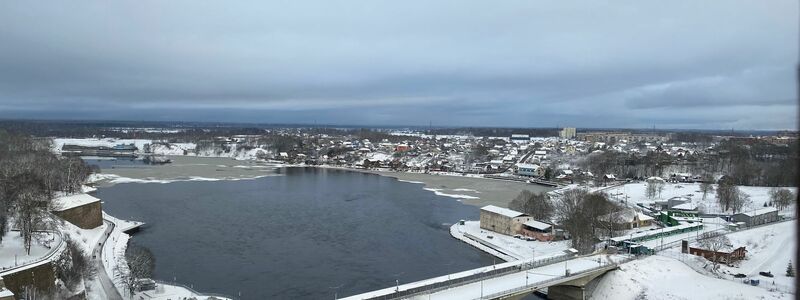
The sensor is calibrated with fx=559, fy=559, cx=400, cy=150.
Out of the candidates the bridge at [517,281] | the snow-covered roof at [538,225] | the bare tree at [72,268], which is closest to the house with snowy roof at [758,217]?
the snow-covered roof at [538,225]

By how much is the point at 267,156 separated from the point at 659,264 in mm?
30936

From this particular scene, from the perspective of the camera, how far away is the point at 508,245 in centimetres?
1208

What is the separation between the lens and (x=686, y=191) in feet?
63.9

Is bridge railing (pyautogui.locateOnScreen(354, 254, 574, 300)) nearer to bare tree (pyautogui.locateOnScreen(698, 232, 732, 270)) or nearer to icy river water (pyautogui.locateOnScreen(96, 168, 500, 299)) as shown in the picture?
icy river water (pyautogui.locateOnScreen(96, 168, 500, 299))

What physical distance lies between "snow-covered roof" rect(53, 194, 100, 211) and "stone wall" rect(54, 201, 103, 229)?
86mm

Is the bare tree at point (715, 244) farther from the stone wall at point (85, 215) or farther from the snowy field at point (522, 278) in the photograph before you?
the stone wall at point (85, 215)

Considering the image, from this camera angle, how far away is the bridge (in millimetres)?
7613

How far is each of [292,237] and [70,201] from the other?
16.7 feet

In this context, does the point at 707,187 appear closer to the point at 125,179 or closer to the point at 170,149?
the point at 125,179

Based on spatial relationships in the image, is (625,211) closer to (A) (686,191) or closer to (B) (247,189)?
(A) (686,191)

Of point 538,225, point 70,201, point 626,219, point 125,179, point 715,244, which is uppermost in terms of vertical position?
point 70,201

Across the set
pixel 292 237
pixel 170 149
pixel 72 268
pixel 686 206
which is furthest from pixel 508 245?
pixel 170 149

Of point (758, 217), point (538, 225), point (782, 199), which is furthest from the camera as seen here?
point (782, 199)

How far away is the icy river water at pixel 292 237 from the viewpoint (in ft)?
31.0
